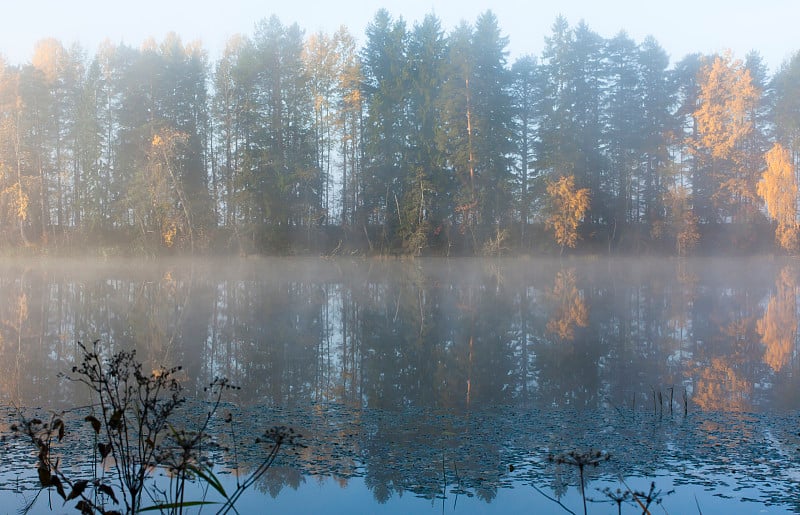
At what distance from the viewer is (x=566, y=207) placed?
40.2 m

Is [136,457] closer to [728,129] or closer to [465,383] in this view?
[465,383]

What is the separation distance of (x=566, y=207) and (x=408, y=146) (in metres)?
9.79

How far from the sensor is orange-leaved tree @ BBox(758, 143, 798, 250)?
3888 cm

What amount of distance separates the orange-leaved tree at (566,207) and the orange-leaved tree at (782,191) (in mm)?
9544

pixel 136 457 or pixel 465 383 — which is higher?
pixel 136 457

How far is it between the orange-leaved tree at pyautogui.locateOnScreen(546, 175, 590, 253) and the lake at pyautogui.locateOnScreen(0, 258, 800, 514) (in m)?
18.9

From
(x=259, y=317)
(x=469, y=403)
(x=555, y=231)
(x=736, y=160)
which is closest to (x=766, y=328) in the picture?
(x=469, y=403)

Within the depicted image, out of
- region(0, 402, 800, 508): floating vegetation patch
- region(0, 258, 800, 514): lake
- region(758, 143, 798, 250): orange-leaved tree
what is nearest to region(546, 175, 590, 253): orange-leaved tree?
region(758, 143, 798, 250): orange-leaved tree

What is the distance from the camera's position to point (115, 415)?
11.3 feet

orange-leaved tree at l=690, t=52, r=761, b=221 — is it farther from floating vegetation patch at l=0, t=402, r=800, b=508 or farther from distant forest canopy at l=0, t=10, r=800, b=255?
floating vegetation patch at l=0, t=402, r=800, b=508

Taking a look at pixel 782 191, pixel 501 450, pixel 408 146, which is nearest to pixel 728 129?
pixel 782 191

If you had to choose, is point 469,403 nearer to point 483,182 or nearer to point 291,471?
point 291,471

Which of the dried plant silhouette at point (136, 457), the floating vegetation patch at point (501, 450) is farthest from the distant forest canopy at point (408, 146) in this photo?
the dried plant silhouette at point (136, 457)

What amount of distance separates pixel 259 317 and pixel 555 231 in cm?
2844
